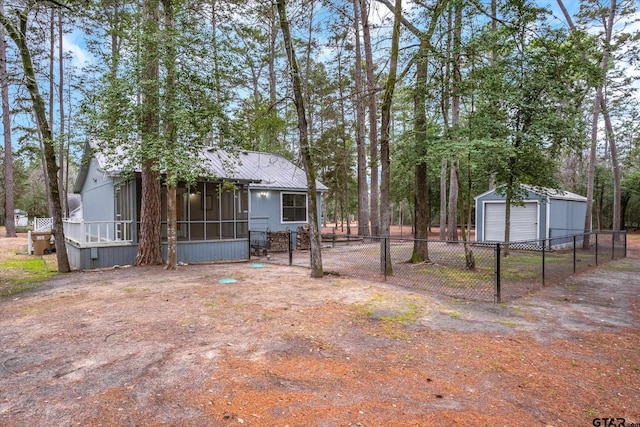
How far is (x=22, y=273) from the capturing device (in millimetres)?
8695

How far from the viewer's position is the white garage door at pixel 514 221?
46.4ft

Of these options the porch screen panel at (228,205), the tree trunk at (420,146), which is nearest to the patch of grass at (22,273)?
the porch screen panel at (228,205)

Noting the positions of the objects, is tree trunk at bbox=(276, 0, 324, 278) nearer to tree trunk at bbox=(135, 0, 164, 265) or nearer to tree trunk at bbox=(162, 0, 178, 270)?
tree trunk at bbox=(162, 0, 178, 270)

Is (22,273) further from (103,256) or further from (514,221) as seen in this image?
(514,221)

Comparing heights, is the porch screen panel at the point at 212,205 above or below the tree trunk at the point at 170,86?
below

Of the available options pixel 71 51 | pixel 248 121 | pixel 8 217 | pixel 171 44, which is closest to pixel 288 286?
pixel 248 121

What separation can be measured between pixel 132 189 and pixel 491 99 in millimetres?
9935

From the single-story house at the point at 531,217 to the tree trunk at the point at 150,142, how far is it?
11725 mm

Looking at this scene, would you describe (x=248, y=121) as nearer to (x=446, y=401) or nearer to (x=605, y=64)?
(x=446, y=401)

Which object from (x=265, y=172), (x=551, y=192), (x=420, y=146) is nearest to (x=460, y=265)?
(x=420, y=146)

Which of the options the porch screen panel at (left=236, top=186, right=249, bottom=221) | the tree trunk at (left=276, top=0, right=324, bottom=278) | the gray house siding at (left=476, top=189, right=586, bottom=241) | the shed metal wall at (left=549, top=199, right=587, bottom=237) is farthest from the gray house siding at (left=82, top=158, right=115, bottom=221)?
the shed metal wall at (left=549, top=199, right=587, bottom=237)

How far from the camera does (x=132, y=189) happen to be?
10.1 meters

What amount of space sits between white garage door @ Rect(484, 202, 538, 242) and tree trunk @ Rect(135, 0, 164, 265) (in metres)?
13.1

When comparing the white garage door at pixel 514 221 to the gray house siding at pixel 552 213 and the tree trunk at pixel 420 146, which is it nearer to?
the gray house siding at pixel 552 213
